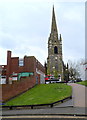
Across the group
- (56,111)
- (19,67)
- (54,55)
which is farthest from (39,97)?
(54,55)

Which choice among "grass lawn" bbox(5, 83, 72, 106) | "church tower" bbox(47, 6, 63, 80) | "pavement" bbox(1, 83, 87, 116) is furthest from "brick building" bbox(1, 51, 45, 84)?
"church tower" bbox(47, 6, 63, 80)

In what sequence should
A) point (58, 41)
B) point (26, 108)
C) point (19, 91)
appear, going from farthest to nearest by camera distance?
point (58, 41)
point (19, 91)
point (26, 108)

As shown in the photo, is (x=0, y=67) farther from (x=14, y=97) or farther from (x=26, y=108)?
(x=26, y=108)

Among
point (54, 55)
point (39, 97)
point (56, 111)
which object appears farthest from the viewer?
point (54, 55)

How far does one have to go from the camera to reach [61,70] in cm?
8594

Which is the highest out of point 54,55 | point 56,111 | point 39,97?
point 54,55

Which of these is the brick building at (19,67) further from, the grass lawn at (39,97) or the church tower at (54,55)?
the church tower at (54,55)

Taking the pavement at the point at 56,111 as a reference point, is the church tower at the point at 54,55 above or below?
above

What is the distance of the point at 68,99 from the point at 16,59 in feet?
64.5

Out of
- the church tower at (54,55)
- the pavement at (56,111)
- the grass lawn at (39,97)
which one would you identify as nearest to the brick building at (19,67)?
the grass lawn at (39,97)

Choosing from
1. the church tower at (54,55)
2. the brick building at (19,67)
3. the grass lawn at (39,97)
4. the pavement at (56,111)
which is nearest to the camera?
the pavement at (56,111)

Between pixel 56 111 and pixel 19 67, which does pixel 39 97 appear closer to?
pixel 56 111

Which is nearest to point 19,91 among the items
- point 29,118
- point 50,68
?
point 29,118

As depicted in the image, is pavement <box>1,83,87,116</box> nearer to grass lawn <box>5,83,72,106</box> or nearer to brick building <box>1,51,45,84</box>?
grass lawn <box>5,83,72,106</box>
